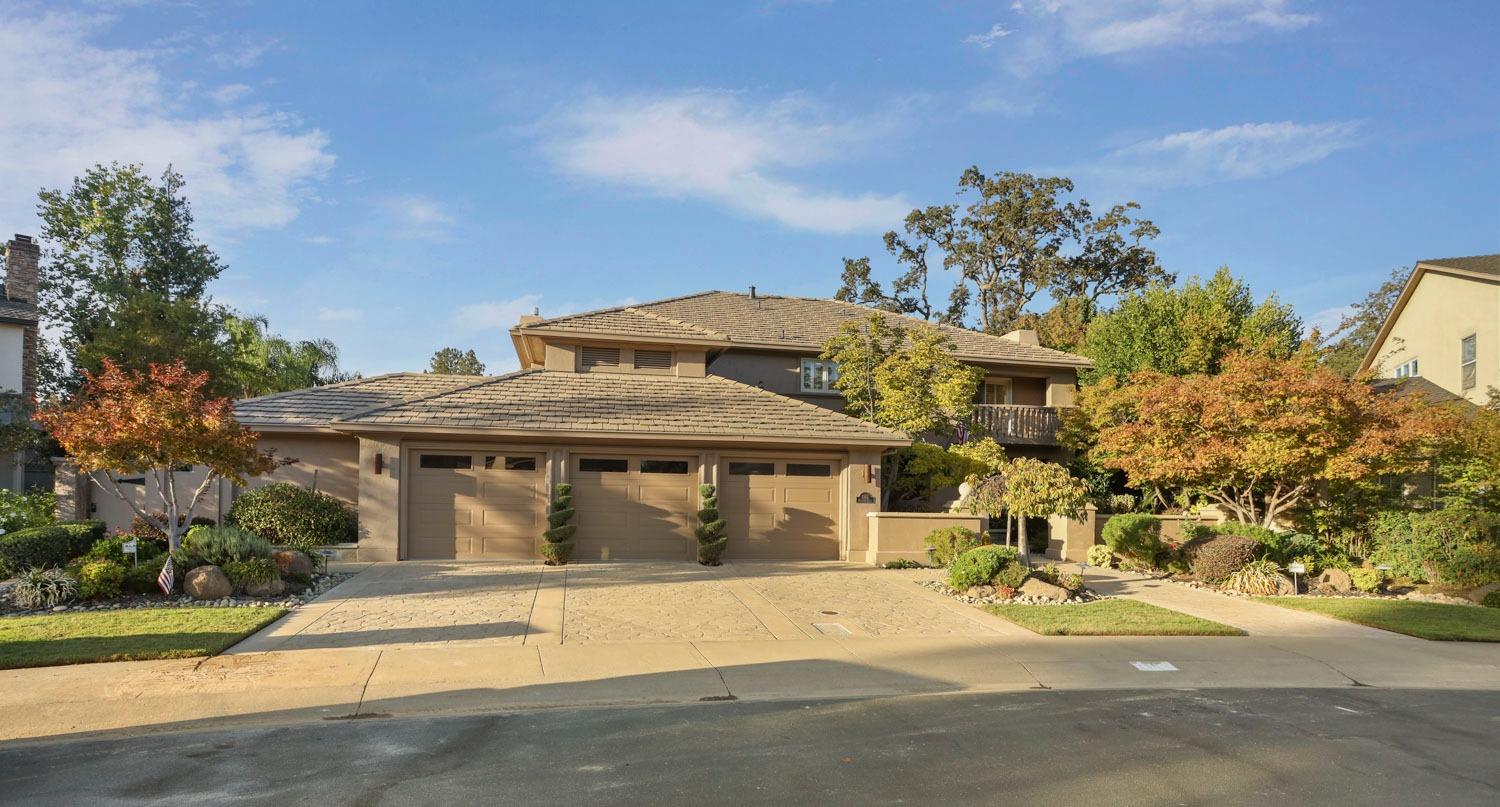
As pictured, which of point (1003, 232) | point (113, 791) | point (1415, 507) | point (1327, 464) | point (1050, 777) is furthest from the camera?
point (1003, 232)

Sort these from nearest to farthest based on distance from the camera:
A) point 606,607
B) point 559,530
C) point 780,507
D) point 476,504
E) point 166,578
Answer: point 166,578 < point 606,607 < point 559,530 < point 476,504 < point 780,507

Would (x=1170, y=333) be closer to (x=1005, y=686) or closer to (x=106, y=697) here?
(x=1005, y=686)

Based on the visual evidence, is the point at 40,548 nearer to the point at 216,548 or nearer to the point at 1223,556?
the point at 216,548

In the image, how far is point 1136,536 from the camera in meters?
19.8

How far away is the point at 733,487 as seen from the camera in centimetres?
1981

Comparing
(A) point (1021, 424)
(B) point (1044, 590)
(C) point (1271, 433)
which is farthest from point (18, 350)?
(C) point (1271, 433)

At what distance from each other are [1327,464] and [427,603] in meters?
16.2

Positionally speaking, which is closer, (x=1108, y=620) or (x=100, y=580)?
(x=100, y=580)

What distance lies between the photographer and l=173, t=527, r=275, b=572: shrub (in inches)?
534

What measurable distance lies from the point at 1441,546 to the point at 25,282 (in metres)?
38.2

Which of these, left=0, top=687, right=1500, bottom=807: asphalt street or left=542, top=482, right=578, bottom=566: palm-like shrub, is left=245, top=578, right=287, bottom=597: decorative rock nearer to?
left=542, top=482, right=578, bottom=566: palm-like shrub

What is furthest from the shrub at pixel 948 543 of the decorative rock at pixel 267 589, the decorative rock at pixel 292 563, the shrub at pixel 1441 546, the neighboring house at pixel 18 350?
the neighboring house at pixel 18 350

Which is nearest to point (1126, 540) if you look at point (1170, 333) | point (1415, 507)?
point (1415, 507)

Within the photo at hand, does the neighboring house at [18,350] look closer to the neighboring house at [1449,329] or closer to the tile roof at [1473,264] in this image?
the neighboring house at [1449,329]
